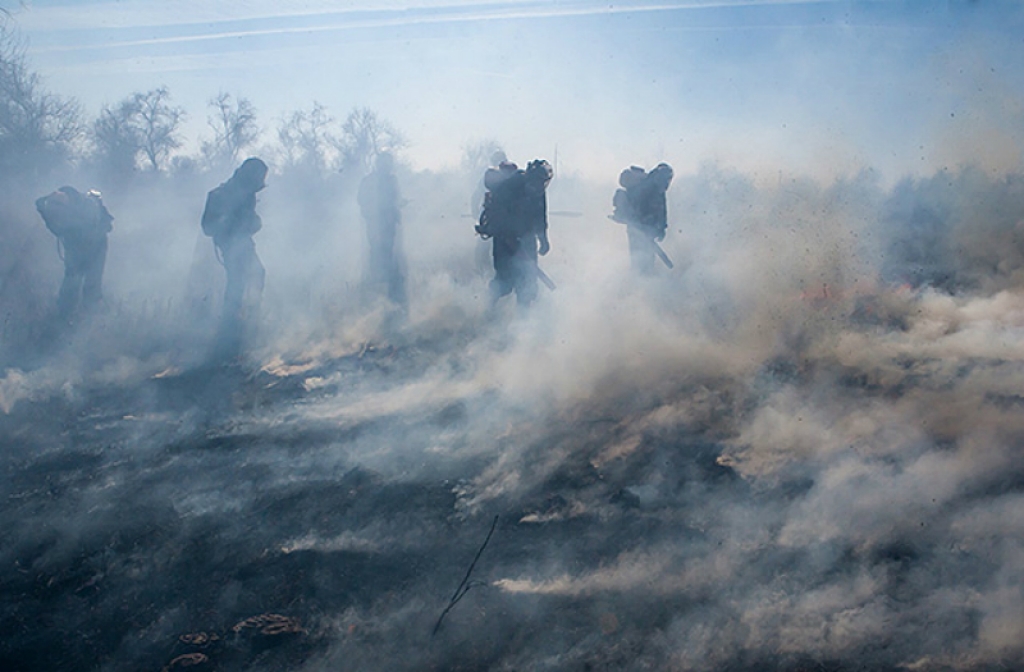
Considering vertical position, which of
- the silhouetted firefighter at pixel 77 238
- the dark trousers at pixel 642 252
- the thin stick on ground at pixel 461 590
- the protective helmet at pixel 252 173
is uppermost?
the protective helmet at pixel 252 173

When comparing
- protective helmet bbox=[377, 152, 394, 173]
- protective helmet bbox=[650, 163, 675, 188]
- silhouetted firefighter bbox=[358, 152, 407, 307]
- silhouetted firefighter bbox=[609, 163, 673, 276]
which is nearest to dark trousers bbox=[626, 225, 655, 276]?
silhouetted firefighter bbox=[609, 163, 673, 276]

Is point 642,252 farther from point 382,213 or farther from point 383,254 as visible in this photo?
point 382,213

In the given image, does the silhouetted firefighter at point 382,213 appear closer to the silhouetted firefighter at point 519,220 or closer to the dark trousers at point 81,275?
the silhouetted firefighter at point 519,220

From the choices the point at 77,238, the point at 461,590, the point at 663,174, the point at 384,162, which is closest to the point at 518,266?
the point at 663,174

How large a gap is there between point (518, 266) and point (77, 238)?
23.0 ft

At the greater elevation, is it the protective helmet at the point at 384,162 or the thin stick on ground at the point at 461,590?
the protective helmet at the point at 384,162

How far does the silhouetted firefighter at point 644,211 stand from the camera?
34.0 ft

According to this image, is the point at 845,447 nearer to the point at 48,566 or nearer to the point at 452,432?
the point at 452,432

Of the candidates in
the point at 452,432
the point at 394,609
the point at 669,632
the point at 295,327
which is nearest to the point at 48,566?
the point at 394,609

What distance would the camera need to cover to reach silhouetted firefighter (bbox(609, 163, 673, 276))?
10375mm

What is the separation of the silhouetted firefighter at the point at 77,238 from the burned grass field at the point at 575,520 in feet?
15.1

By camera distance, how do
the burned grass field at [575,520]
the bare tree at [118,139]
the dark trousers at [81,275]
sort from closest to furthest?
the burned grass field at [575,520] → the dark trousers at [81,275] → the bare tree at [118,139]

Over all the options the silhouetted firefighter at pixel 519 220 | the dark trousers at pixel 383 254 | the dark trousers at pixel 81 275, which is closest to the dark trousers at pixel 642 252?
the silhouetted firefighter at pixel 519 220

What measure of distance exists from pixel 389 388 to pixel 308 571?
335cm
